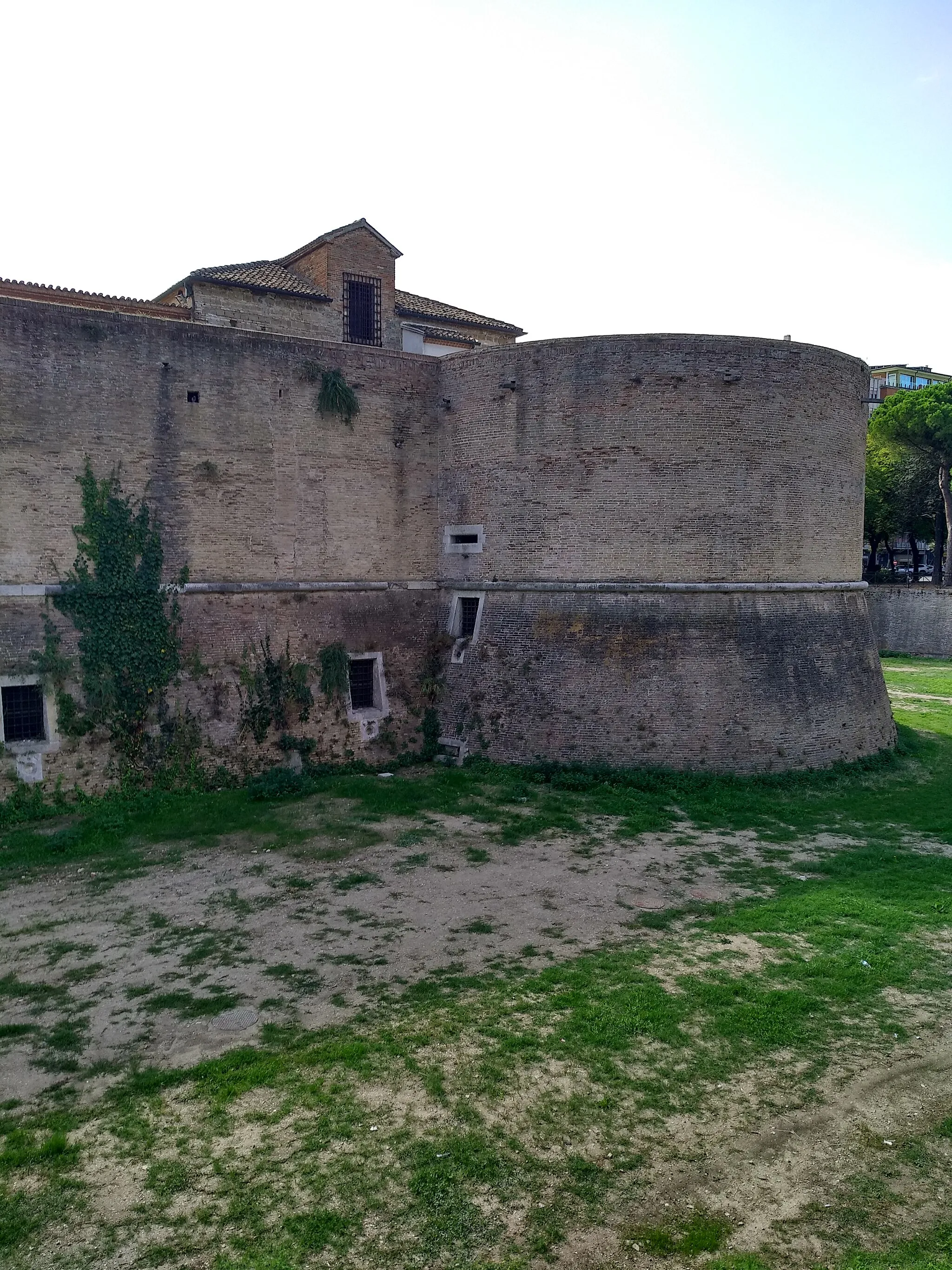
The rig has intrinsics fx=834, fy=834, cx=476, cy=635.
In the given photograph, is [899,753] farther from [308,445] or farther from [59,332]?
[59,332]

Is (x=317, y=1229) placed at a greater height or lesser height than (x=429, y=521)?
lesser

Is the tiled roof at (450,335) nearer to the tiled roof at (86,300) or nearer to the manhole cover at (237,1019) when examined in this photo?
the tiled roof at (86,300)

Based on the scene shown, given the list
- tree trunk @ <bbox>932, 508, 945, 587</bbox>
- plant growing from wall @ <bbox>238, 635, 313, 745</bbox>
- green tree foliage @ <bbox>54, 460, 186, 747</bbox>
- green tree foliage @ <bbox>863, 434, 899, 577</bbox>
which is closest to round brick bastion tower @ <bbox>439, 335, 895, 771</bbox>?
plant growing from wall @ <bbox>238, 635, 313, 745</bbox>

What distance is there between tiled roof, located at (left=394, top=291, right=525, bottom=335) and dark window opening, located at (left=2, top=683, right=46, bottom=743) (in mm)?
14034

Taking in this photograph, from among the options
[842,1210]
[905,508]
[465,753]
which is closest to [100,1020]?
[842,1210]

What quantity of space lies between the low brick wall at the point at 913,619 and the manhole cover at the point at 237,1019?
32.3 meters

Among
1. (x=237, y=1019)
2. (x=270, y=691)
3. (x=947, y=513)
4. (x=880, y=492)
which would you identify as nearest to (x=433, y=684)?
(x=270, y=691)

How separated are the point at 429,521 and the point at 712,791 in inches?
302

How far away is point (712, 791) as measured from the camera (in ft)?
46.2

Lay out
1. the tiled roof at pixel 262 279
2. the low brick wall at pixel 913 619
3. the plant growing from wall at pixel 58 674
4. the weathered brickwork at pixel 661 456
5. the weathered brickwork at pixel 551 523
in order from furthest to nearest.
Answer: the low brick wall at pixel 913 619 → the tiled roof at pixel 262 279 → the weathered brickwork at pixel 661 456 → the weathered brickwork at pixel 551 523 → the plant growing from wall at pixel 58 674

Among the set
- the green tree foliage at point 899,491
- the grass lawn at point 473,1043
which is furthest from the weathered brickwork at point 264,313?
the green tree foliage at point 899,491

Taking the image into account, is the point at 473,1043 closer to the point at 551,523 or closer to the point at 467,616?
the point at 551,523

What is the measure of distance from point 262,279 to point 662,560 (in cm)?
1209

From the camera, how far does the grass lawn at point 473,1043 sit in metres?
5.11
